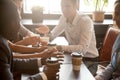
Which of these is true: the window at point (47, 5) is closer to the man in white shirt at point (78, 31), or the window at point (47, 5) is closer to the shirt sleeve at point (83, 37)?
the man in white shirt at point (78, 31)

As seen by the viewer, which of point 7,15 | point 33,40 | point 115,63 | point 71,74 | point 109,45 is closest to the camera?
point 7,15

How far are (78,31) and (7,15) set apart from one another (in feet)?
4.46

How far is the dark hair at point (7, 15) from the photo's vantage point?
1.50 metres

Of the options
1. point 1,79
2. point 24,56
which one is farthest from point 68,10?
point 1,79

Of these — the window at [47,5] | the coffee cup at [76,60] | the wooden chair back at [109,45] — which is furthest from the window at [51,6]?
the coffee cup at [76,60]

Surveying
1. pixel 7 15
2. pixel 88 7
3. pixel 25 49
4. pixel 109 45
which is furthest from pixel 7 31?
pixel 88 7

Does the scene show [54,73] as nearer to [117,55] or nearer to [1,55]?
[1,55]

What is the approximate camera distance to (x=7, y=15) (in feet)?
4.96

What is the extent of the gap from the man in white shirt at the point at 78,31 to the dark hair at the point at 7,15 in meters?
0.98

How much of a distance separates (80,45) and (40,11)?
1249mm

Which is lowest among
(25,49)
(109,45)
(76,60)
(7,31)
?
(109,45)

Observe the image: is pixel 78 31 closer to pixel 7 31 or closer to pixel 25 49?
pixel 25 49

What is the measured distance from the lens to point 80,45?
8.44 feet

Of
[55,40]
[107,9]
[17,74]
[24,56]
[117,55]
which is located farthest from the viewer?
[107,9]
